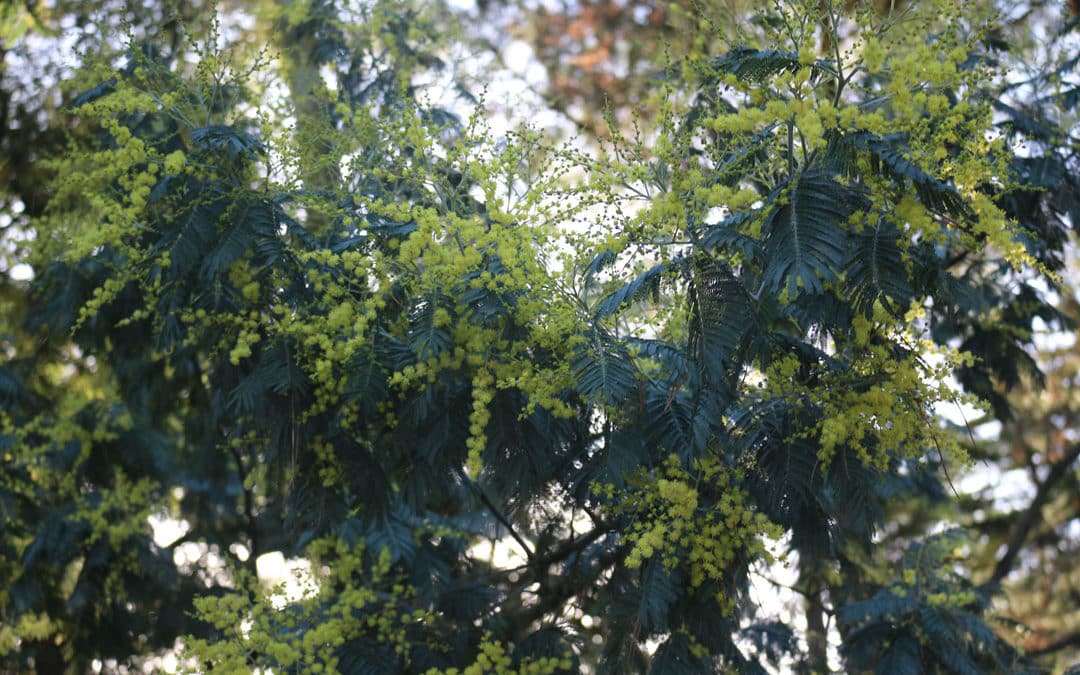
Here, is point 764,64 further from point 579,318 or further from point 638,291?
point 579,318

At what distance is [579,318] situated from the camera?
3.58 m

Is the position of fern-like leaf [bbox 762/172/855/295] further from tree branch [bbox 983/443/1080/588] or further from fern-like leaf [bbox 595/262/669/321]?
tree branch [bbox 983/443/1080/588]

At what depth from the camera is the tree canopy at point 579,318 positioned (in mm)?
3242

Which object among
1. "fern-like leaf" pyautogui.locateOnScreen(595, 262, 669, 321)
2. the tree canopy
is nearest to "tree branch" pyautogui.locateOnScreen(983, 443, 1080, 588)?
the tree canopy

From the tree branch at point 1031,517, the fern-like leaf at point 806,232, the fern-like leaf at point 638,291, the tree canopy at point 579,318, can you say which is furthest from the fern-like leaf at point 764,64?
the tree branch at point 1031,517

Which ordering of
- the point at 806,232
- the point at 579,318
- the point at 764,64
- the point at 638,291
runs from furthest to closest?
the point at 579,318
the point at 638,291
the point at 764,64
the point at 806,232

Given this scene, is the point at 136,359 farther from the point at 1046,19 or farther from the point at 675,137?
the point at 1046,19

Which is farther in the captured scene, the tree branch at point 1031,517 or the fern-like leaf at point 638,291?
the tree branch at point 1031,517

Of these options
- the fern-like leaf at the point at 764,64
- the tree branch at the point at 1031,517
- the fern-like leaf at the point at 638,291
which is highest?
the tree branch at the point at 1031,517

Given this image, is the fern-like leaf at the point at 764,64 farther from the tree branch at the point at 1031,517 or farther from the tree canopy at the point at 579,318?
the tree branch at the point at 1031,517

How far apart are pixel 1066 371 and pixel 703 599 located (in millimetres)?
7668

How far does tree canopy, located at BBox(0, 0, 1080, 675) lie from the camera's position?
3.24m

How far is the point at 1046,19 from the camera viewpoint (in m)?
6.91

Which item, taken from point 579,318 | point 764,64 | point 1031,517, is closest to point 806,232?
point 764,64
